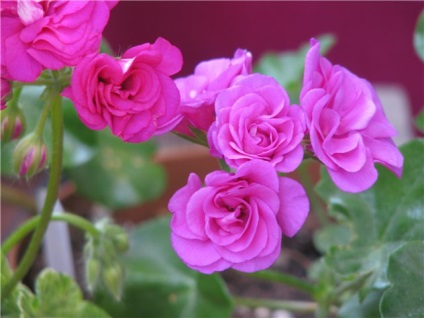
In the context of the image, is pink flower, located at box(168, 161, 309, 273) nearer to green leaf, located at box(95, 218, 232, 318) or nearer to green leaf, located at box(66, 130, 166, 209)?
green leaf, located at box(95, 218, 232, 318)

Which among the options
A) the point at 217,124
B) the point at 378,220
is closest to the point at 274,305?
the point at 378,220

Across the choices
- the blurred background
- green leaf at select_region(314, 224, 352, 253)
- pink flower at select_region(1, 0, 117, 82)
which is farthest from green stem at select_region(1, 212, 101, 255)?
the blurred background

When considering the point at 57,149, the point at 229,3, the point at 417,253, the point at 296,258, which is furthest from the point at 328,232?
the point at 229,3

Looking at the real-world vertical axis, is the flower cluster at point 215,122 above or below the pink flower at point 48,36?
below

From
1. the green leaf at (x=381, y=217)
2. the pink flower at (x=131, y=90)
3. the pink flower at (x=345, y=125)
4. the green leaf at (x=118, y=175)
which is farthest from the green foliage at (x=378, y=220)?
the green leaf at (x=118, y=175)

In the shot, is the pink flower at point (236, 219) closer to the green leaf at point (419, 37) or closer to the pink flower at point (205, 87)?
the pink flower at point (205, 87)

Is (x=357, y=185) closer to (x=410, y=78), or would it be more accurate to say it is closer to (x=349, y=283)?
(x=349, y=283)
